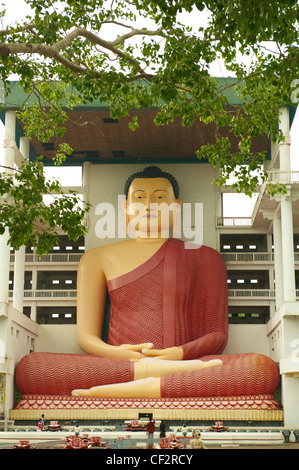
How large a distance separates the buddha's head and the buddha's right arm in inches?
70.1

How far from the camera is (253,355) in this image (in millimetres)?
19500

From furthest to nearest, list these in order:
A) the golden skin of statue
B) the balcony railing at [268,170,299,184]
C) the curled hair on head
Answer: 1. the curled hair on head
2. the golden skin of statue
3. the balcony railing at [268,170,299,184]

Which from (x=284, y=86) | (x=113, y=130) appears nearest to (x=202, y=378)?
(x=113, y=130)

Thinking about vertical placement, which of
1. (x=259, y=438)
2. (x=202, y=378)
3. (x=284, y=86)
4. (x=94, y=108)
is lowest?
(x=259, y=438)

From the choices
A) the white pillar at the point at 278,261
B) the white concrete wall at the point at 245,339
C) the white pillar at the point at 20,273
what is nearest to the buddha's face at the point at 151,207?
the white pillar at the point at 278,261

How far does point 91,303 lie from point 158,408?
15.0 feet

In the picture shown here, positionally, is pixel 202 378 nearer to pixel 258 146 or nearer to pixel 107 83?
pixel 258 146

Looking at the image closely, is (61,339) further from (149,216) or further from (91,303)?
(149,216)

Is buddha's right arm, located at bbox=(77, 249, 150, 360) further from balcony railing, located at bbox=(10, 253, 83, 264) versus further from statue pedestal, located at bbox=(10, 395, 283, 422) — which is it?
balcony railing, located at bbox=(10, 253, 83, 264)

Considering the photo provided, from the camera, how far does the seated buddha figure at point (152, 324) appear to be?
19.3 m

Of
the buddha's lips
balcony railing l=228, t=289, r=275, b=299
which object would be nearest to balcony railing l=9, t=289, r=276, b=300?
balcony railing l=228, t=289, r=275, b=299

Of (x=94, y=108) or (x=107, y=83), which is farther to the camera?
(x=94, y=108)

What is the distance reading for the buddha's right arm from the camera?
69.5ft

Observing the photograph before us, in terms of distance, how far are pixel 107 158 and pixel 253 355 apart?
9.63 m
